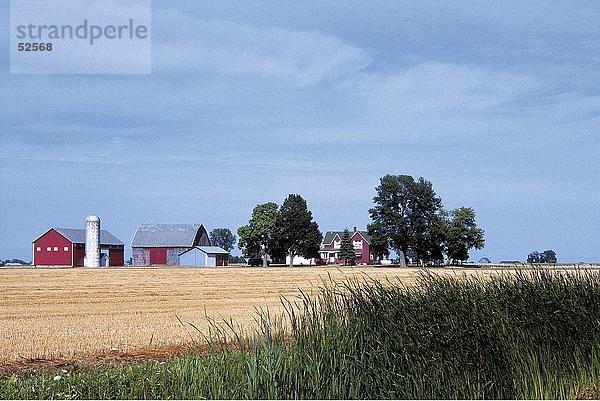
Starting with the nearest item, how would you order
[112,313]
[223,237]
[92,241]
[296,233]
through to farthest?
1. [112,313]
2. [92,241]
3. [296,233]
4. [223,237]

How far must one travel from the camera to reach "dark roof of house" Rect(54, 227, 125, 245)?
88019 mm

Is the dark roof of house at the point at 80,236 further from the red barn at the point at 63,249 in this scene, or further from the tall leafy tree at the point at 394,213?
the tall leafy tree at the point at 394,213

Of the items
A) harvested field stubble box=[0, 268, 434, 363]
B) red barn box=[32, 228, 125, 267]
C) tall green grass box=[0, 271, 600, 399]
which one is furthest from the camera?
red barn box=[32, 228, 125, 267]

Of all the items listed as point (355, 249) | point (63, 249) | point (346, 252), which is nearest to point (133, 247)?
point (63, 249)

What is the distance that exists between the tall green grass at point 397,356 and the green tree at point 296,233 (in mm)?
89087

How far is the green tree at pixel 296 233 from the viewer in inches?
3986

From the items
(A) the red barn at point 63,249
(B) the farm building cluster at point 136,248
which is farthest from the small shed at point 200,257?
(A) the red barn at point 63,249

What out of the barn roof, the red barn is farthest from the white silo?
the barn roof

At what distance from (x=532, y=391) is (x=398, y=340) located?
1993 mm

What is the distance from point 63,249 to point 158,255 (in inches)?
530

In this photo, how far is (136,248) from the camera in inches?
3824

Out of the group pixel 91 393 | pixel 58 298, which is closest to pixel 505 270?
pixel 91 393

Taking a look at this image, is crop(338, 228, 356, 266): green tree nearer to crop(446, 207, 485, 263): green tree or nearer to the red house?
the red house

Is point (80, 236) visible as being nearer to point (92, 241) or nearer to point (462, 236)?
point (92, 241)
